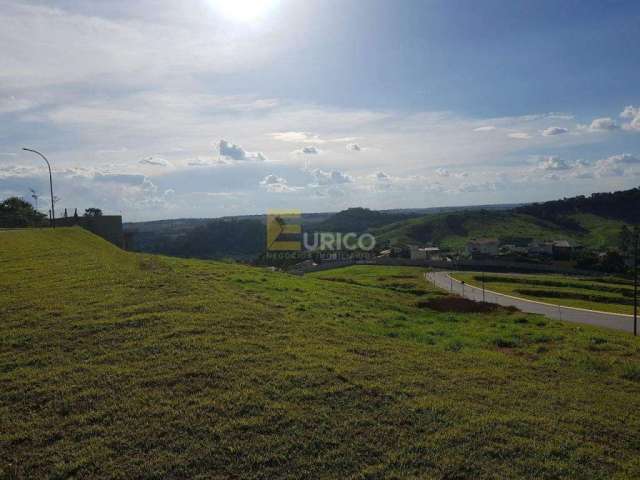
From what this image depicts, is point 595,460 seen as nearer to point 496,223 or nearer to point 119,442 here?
point 119,442

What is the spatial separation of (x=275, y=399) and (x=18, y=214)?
43.2m

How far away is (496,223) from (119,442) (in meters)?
148

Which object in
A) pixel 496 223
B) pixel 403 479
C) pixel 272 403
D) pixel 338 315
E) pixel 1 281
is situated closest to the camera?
pixel 403 479

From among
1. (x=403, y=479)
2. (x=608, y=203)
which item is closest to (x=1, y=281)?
(x=403, y=479)

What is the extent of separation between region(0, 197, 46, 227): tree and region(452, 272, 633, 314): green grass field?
142 ft

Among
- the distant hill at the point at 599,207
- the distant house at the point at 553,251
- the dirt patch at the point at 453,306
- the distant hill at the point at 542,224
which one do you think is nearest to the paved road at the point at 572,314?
the dirt patch at the point at 453,306

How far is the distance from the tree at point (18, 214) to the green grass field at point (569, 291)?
Answer: 4333 centimetres

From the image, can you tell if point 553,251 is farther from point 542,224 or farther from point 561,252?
point 542,224

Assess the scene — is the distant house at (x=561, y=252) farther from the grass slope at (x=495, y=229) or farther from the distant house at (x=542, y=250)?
the grass slope at (x=495, y=229)

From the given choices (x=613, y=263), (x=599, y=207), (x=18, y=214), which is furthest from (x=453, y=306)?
(x=599, y=207)

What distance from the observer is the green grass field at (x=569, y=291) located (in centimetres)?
3756

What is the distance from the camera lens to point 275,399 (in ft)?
18.2

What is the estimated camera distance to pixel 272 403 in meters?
5.44

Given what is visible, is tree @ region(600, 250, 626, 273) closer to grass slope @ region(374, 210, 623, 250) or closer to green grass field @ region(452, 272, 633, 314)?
green grass field @ region(452, 272, 633, 314)
